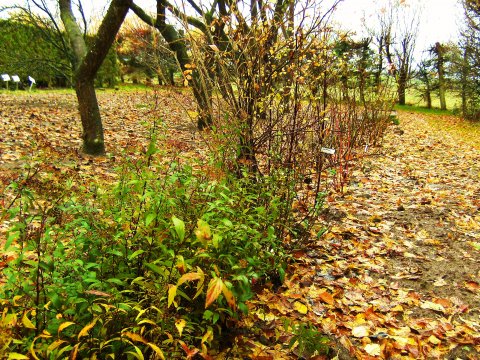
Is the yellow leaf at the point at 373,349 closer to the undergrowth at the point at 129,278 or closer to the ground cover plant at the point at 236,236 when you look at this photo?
the ground cover plant at the point at 236,236

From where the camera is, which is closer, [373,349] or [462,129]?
[373,349]

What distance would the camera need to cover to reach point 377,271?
3.38 m

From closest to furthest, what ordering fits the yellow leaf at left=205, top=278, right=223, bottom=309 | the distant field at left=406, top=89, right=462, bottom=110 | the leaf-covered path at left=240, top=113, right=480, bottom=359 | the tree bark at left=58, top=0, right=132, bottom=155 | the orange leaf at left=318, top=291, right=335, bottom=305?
1. the yellow leaf at left=205, top=278, right=223, bottom=309
2. the leaf-covered path at left=240, top=113, right=480, bottom=359
3. the orange leaf at left=318, top=291, right=335, bottom=305
4. the tree bark at left=58, top=0, right=132, bottom=155
5. the distant field at left=406, top=89, right=462, bottom=110

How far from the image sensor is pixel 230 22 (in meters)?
3.37

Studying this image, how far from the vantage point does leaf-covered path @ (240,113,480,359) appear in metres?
2.53

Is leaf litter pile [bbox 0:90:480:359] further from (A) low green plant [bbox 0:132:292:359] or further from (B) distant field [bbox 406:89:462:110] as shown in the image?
(B) distant field [bbox 406:89:462:110]

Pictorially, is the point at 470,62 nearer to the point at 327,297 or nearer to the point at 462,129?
the point at 462,129

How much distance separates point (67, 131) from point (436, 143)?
9842 millimetres

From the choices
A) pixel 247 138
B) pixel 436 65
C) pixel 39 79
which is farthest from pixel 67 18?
pixel 436 65

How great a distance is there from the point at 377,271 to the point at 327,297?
72 centimetres

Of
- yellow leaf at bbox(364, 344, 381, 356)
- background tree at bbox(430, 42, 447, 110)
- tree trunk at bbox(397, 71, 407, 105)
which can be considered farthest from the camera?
background tree at bbox(430, 42, 447, 110)

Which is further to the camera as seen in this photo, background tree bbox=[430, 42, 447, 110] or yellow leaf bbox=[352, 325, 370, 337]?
background tree bbox=[430, 42, 447, 110]

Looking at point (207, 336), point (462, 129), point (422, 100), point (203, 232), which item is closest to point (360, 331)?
point (207, 336)

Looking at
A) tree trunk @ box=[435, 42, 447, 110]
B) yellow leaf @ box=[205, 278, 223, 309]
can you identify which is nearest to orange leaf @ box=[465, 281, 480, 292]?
yellow leaf @ box=[205, 278, 223, 309]
